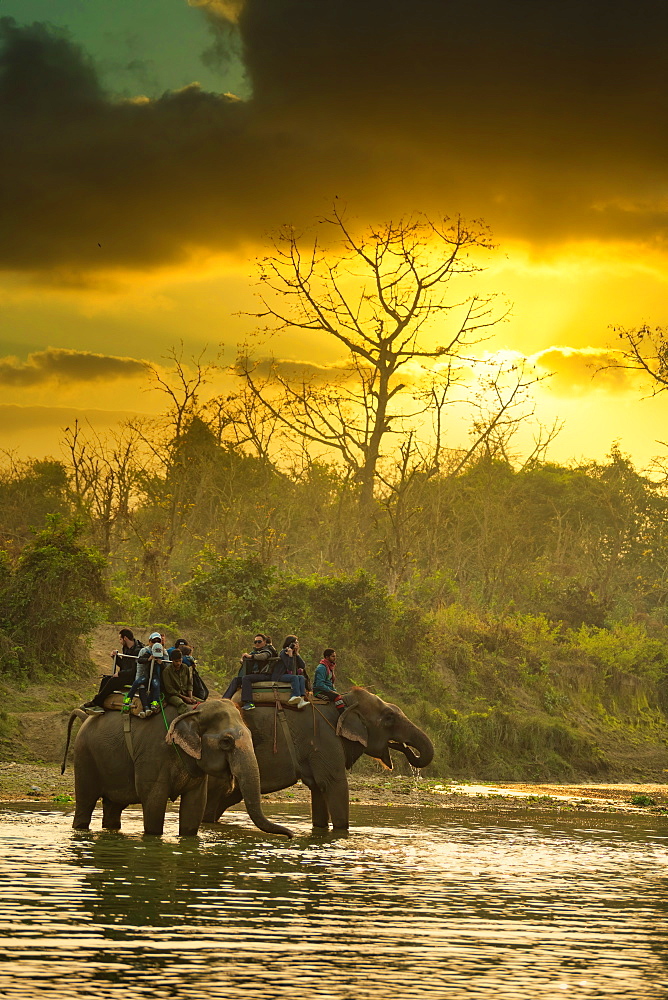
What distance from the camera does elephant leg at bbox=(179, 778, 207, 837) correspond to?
1762 cm

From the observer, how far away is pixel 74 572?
31.6m

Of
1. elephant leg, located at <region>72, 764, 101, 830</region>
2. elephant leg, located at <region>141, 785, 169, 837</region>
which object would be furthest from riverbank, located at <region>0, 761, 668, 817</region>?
elephant leg, located at <region>141, 785, 169, 837</region>

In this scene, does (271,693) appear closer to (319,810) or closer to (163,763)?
(319,810)

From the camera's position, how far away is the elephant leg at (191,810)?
57.8 ft

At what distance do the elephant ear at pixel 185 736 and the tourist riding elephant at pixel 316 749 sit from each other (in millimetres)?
2329

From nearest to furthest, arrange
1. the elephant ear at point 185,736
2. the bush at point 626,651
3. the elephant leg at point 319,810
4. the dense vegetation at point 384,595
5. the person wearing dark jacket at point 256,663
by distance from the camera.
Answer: the elephant ear at point 185,736, the elephant leg at point 319,810, the person wearing dark jacket at point 256,663, the dense vegetation at point 384,595, the bush at point 626,651

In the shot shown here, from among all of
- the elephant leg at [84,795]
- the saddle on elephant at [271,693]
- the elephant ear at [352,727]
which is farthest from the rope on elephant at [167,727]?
the elephant ear at [352,727]

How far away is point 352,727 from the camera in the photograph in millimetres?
19578

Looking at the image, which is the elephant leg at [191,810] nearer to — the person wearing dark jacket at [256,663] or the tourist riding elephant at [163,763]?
the tourist riding elephant at [163,763]

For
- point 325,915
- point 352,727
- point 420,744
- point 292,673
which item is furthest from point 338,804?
point 325,915

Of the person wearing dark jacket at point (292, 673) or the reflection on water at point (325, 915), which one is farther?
the person wearing dark jacket at point (292, 673)

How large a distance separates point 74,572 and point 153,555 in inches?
306

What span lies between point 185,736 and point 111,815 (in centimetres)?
207

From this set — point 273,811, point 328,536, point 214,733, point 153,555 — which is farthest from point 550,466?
point 214,733
